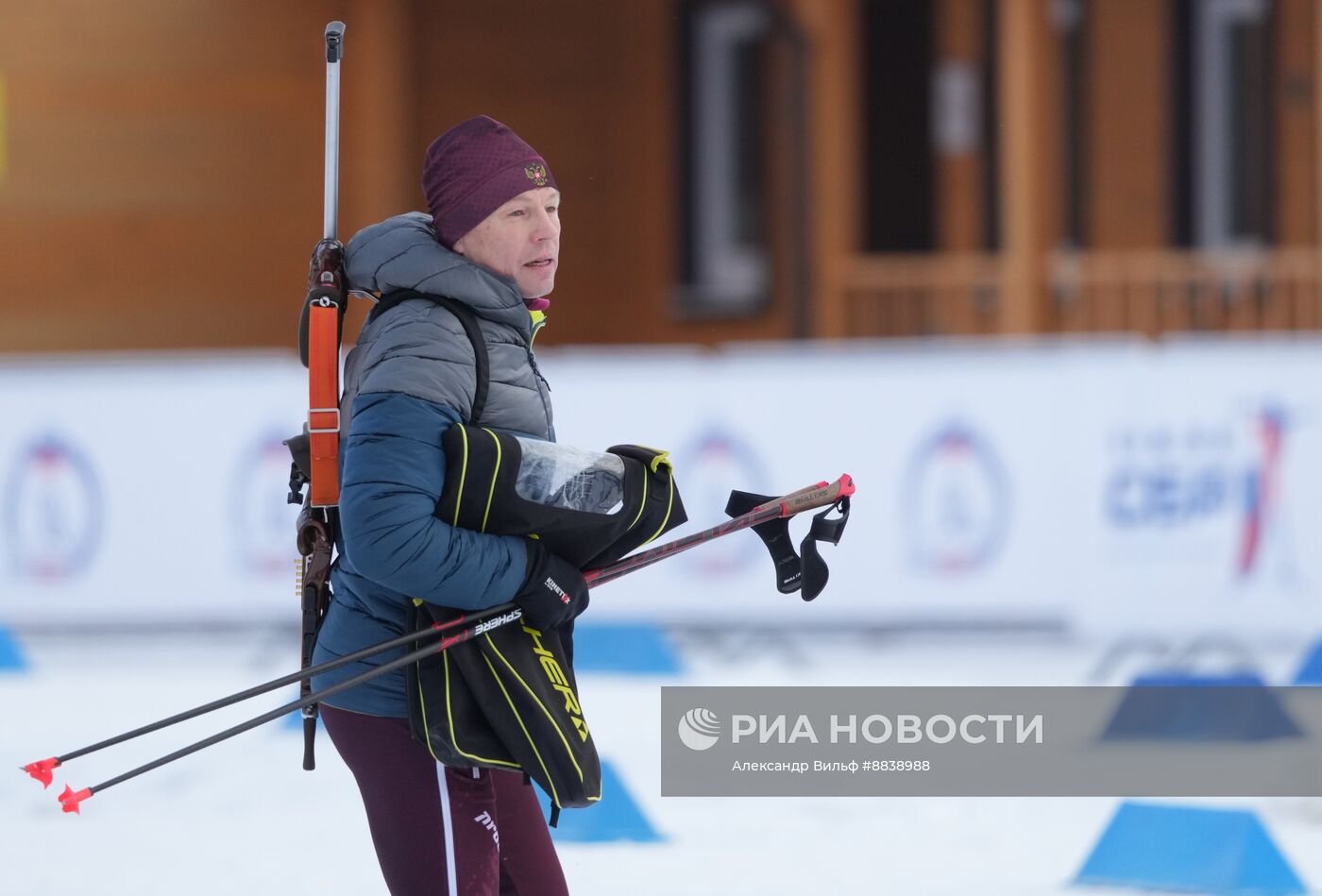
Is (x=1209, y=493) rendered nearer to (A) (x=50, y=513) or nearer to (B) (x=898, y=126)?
(A) (x=50, y=513)

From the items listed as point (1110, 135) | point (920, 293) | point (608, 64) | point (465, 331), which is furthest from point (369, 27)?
point (465, 331)

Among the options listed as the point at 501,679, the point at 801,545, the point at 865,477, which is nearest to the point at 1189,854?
the point at 801,545

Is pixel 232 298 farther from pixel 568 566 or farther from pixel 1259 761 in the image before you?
pixel 568 566

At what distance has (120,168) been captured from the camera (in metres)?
12.9

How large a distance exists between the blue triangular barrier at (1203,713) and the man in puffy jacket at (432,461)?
366 centimetres

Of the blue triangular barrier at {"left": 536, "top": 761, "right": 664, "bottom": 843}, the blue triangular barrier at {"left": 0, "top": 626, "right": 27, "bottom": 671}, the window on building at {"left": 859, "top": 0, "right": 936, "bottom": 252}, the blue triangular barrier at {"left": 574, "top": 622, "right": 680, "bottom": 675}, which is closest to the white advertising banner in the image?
the blue triangular barrier at {"left": 574, "top": 622, "right": 680, "bottom": 675}

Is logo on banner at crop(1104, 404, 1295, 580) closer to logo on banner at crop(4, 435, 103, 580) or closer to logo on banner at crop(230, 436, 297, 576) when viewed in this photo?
logo on banner at crop(230, 436, 297, 576)

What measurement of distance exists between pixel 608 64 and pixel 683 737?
998cm

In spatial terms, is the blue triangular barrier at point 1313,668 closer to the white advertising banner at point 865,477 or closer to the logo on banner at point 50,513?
the white advertising banner at point 865,477

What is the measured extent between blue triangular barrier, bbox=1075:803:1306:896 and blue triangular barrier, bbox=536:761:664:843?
115 cm

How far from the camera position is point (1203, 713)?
19.6 feet

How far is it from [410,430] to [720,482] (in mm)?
5716

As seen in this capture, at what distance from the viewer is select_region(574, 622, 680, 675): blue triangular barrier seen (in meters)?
7.41

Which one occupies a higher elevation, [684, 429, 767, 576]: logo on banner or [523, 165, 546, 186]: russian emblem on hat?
[523, 165, 546, 186]: russian emblem on hat
